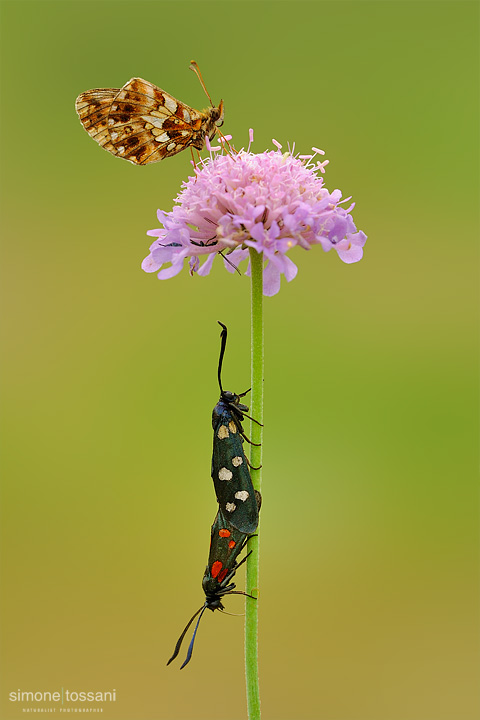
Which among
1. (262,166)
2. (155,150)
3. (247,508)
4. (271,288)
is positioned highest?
(155,150)

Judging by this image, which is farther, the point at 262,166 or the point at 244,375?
the point at 244,375

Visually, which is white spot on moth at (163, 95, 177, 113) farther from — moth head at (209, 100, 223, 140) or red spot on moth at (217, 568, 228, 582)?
red spot on moth at (217, 568, 228, 582)

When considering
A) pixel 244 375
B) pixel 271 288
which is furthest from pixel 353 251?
pixel 244 375

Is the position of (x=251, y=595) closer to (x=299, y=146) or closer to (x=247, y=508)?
(x=247, y=508)

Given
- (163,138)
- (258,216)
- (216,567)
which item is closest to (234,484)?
(216,567)

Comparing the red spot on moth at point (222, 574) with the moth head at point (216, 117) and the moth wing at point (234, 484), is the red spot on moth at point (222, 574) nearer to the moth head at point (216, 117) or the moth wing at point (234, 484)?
the moth wing at point (234, 484)

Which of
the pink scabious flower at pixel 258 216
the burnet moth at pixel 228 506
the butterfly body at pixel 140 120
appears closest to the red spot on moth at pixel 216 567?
the burnet moth at pixel 228 506

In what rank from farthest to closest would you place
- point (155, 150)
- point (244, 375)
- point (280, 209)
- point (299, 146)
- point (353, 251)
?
point (299, 146), point (244, 375), point (155, 150), point (353, 251), point (280, 209)
